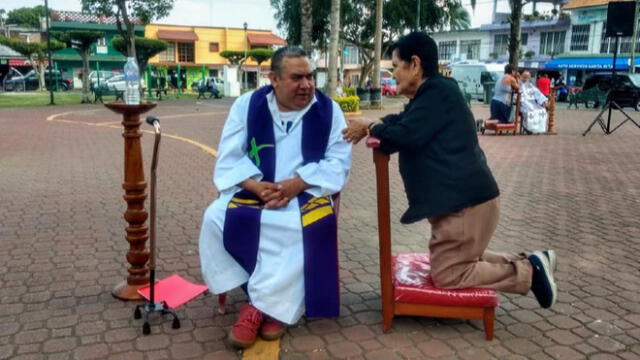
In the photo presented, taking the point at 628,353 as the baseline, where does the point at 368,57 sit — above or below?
above

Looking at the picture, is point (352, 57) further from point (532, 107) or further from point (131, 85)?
point (131, 85)

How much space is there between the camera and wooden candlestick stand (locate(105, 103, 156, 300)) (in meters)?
3.24

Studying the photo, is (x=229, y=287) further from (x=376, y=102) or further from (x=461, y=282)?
(x=376, y=102)

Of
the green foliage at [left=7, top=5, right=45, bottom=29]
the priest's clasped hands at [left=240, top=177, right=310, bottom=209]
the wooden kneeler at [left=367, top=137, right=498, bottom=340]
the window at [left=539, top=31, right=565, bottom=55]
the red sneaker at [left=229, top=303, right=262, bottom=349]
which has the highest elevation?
the green foliage at [left=7, top=5, right=45, bottom=29]

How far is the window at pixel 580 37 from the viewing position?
41.5m

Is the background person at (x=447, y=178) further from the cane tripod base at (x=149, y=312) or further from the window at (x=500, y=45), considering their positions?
the window at (x=500, y=45)

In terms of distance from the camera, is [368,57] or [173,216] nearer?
[173,216]

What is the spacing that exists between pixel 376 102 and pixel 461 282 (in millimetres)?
20371

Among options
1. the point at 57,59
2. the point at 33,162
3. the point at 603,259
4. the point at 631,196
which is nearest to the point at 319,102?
the point at 603,259

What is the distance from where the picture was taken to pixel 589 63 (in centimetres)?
4019

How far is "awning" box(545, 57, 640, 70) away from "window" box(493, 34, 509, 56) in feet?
23.0

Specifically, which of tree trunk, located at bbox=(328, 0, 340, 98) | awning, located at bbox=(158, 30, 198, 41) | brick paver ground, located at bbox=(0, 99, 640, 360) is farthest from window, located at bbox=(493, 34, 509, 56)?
brick paver ground, located at bbox=(0, 99, 640, 360)

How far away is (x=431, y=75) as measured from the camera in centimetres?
300

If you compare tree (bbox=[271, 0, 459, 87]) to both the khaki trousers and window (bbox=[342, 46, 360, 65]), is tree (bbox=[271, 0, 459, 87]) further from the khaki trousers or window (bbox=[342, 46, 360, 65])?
window (bbox=[342, 46, 360, 65])
